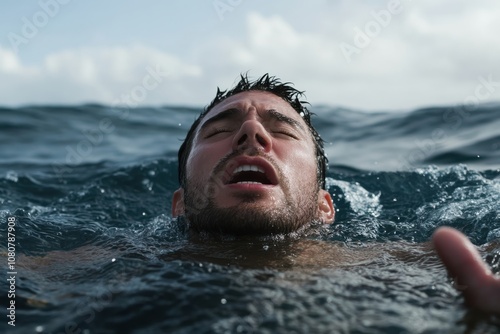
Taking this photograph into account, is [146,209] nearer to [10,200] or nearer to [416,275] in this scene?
[10,200]

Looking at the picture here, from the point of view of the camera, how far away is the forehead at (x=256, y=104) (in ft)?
15.3

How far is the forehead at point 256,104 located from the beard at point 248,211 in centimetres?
63

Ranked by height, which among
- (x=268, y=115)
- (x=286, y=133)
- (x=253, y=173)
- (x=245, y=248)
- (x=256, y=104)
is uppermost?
(x=256, y=104)

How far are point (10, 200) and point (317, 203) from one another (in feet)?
12.8

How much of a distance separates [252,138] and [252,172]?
22 cm

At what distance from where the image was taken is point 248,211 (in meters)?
3.95

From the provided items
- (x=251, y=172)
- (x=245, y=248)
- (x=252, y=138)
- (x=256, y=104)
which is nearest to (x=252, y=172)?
(x=251, y=172)

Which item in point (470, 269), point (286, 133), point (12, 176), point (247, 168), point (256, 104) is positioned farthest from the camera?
point (12, 176)

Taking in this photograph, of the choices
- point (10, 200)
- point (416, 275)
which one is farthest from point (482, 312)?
point (10, 200)

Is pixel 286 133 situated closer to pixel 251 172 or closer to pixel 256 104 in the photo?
pixel 256 104

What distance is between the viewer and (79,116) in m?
14.2

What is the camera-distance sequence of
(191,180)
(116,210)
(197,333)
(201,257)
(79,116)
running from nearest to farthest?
(197,333)
(201,257)
(191,180)
(116,210)
(79,116)

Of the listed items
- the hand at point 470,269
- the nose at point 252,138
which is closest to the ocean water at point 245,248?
the hand at point 470,269

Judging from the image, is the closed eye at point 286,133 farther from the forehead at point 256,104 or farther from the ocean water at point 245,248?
the ocean water at point 245,248
